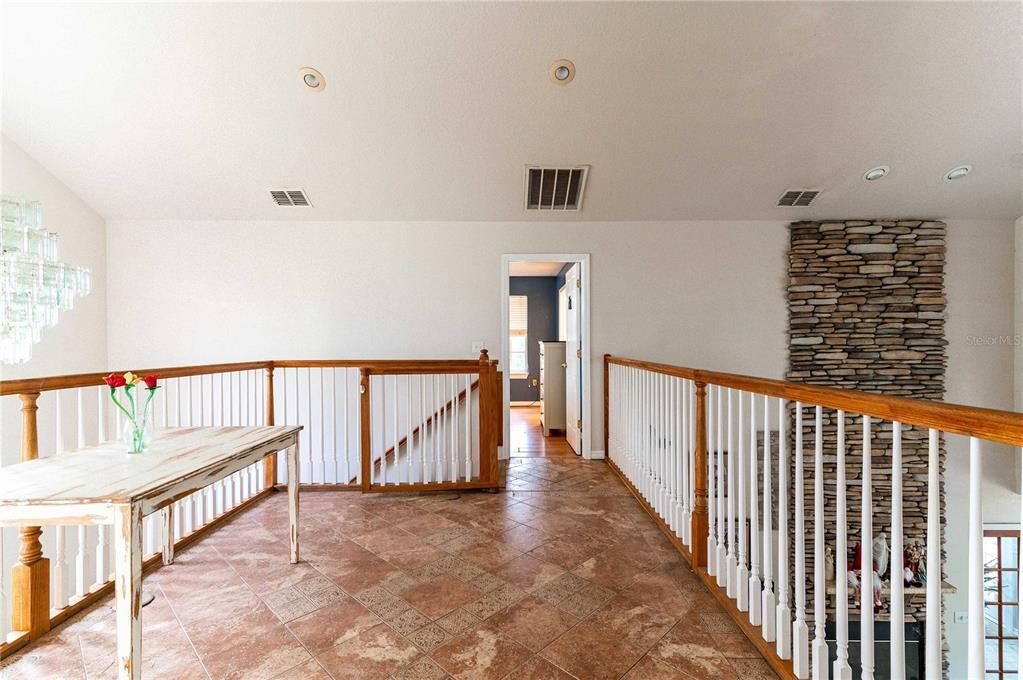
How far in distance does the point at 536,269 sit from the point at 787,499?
630 centimetres

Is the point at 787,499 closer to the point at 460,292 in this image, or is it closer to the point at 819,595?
the point at 819,595

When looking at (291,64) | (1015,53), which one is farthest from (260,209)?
(1015,53)

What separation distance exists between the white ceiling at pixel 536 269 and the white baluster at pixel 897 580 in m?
6.23

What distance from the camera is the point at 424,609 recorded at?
1.93 m

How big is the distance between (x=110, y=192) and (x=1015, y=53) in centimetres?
736

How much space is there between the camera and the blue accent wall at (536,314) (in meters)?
8.70

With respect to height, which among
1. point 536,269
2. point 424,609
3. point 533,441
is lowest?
point 533,441

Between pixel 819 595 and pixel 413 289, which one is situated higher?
pixel 413 289

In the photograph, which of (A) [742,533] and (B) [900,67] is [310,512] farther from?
(B) [900,67]

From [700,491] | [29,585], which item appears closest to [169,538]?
[29,585]

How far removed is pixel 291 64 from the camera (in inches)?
116

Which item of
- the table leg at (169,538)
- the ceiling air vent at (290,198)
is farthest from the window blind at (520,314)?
the table leg at (169,538)

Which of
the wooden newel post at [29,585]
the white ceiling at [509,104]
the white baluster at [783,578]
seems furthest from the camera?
the white ceiling at [509,104]

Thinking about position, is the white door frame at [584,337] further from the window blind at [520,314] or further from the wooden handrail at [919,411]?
the window blind at [520,314]
